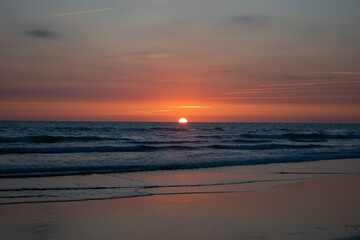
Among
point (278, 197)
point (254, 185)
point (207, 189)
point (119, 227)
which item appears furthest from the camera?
point (254, 185)

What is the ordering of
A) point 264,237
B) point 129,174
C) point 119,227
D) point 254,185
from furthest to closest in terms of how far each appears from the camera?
point 129,174
point 254,185
point 119,227
point 264,237

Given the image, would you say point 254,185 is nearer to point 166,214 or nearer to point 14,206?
point 166,214

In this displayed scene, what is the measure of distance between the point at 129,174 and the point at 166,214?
7.17m

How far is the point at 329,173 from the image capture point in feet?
50.7

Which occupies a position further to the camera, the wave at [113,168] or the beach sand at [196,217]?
the wave at [113,168]

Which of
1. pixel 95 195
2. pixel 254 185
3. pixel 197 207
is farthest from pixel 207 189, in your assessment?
pixel 95 195

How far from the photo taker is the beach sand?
680cm

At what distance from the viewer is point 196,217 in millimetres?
7969

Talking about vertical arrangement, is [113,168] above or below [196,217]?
above

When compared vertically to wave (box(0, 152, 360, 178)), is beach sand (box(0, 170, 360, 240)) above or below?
below

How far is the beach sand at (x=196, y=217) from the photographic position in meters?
6.80

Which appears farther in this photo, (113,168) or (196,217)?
(113,168)

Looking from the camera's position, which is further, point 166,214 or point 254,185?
point 254,185

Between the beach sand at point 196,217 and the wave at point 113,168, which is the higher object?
the wave at point 113,168
